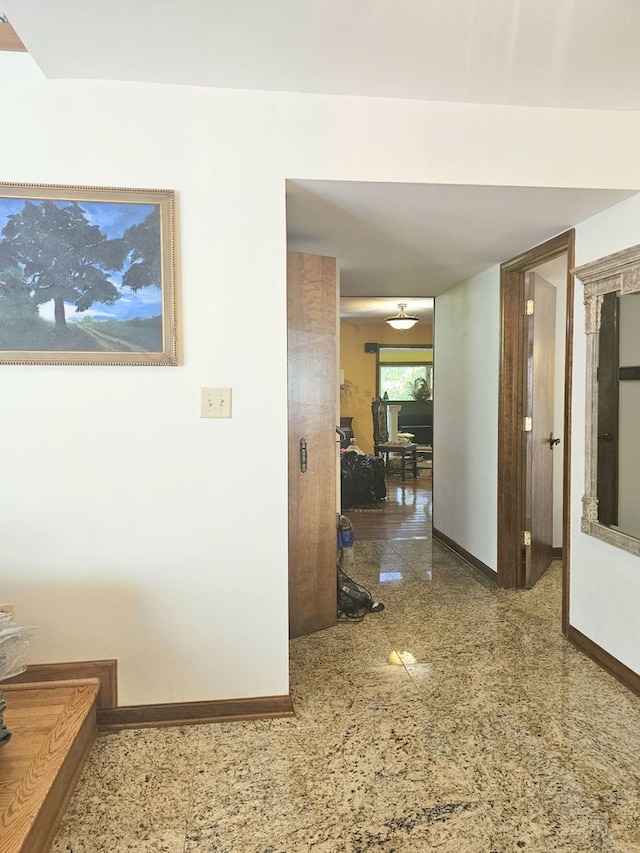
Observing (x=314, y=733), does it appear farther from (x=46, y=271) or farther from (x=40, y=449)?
(x=46, y=271)

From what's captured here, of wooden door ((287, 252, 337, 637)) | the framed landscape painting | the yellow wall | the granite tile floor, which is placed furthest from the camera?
the yellow wall

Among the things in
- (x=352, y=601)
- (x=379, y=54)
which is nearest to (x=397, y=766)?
(x=352, y=601)

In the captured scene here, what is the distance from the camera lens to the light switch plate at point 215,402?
2160mm

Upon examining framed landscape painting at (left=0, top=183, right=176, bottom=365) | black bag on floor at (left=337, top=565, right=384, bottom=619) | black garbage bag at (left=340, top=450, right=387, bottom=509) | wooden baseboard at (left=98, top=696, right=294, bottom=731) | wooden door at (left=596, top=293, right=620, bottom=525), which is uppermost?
framed landscape painting at (left=0, top=183, right=176, bottom=365)

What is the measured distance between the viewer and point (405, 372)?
32.1 feet

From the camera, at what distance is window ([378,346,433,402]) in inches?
374

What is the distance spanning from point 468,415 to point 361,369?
5146 mm

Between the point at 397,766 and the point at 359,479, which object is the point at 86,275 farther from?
the point at 359,479

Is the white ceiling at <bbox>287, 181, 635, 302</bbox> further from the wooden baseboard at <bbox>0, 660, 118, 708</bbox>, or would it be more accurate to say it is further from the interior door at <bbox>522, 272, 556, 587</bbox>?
the wooden baseboard at <bbox>0, 660, 118, 708</bbox>

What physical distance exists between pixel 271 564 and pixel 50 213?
150 cm

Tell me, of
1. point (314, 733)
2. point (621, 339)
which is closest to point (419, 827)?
point (314, 733)

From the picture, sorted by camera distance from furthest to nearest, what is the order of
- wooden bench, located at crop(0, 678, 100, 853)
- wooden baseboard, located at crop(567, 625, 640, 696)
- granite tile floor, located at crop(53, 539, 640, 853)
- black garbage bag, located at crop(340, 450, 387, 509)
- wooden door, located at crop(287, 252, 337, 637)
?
black garbage bag, located at crop(340, 450, 387, 509) < wooden door, located at crop(287, 252, 337, 637) < wooden baseboard, located at crop(567, 625, 640, 696) < granite tile floor, located at crop(53, 539, 640, 853) < wooden bench, located at crop(0, 678, 100, 853)

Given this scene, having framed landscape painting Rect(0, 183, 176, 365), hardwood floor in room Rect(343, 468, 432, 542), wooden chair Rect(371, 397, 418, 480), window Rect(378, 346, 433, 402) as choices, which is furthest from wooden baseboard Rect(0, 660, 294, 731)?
window Rect(378, 346, 433, 402)

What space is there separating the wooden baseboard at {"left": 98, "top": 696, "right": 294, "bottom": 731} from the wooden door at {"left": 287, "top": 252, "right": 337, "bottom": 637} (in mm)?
694
